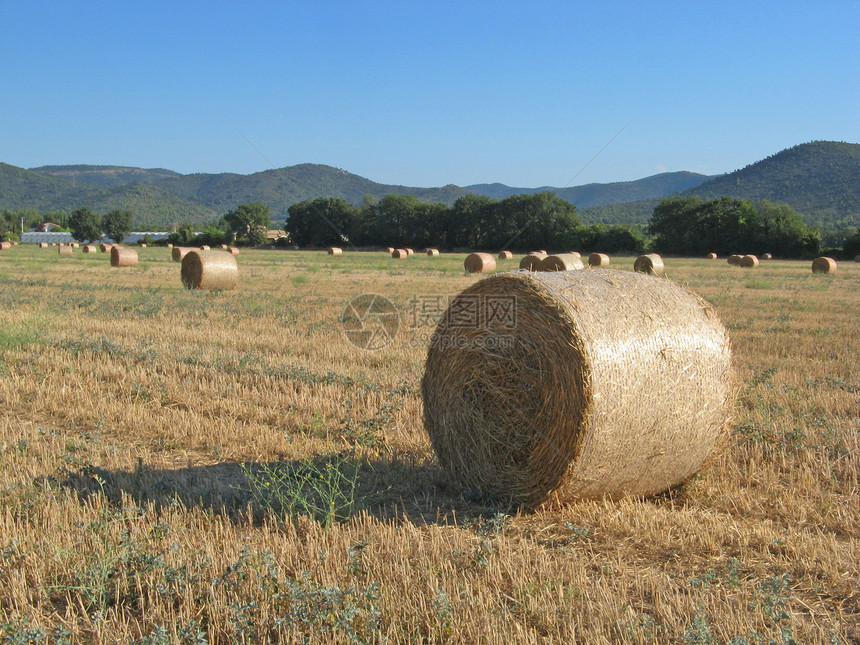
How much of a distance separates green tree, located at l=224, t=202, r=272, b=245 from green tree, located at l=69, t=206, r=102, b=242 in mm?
37055

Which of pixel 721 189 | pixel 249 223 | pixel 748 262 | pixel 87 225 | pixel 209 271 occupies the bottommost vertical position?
pixel 209 271

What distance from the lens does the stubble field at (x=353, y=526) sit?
11.2 ft

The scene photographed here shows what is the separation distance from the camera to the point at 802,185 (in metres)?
122

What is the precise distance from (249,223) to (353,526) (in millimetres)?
85485

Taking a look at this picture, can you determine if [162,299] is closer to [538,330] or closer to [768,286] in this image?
[538,330]

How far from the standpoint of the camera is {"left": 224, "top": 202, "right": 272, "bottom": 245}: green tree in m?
81.5

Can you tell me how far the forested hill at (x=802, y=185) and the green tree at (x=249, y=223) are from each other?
62283mm

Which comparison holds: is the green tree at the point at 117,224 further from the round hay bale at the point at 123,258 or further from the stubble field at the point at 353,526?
the stubble field at the point at 353,526

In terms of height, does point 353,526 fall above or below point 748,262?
below

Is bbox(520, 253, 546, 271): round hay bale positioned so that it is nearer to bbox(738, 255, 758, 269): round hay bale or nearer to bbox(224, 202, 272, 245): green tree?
bbox(738, 255, 758, 269): round hay bale

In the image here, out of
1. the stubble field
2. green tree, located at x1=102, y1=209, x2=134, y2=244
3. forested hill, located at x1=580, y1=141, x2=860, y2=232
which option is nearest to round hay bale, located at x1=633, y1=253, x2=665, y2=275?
the stubble field

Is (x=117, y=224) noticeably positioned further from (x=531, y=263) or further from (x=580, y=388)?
(x=580, y=388)

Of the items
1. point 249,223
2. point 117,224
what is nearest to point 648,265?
point 249,223

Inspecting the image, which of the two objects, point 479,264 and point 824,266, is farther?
point 824,266
